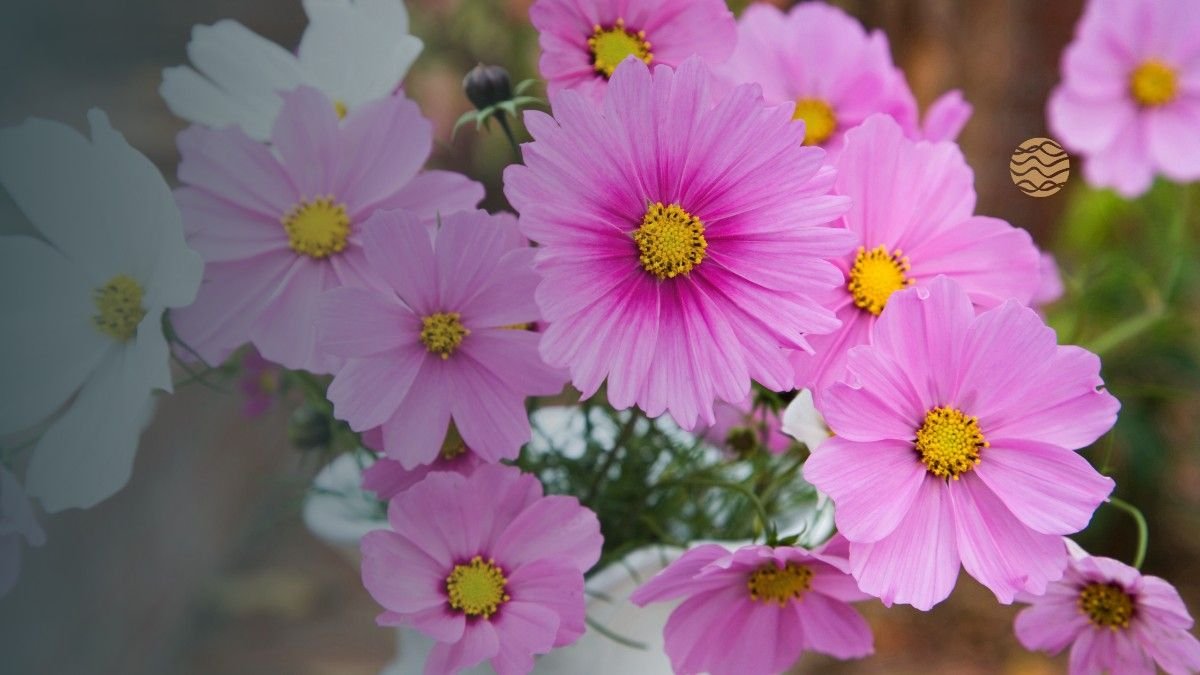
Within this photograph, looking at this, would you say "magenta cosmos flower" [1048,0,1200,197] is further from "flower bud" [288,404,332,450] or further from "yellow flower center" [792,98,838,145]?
"flower bud" [288,404,332,450]

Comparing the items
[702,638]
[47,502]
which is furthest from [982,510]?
[47,502]

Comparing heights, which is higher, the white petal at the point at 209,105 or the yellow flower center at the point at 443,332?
the white petal at the point at 209,105

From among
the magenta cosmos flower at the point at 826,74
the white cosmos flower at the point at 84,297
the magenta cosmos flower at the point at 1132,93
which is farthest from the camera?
the magenta cosmos flower at the point at 1132,93

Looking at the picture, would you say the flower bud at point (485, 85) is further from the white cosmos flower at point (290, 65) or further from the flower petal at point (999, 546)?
the flower petal at point (999, 546)

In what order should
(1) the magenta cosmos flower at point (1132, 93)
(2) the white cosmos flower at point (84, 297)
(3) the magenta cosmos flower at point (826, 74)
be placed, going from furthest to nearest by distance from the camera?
1. (1) the magenta cosmos flower at point (1132, 93)
2. (3) the magenta cosmos flower at point (826, 74)
3. (2) the white cosmos flower at point (84, 297)

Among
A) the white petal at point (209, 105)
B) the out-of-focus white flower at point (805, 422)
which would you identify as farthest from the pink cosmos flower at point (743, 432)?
the white petal at point (209, 105)

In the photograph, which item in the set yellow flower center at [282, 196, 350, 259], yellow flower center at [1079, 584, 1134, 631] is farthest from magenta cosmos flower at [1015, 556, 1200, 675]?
yellow flower center at [282, 196, 350, 259]

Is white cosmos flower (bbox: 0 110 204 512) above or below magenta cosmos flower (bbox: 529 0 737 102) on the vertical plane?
below
